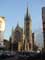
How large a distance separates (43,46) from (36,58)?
23 cm

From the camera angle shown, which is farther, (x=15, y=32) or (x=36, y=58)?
(x=15, y=32)

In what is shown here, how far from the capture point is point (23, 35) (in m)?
3.87

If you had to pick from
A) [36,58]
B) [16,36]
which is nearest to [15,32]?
[16,36]

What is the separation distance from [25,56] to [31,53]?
0.11 metres

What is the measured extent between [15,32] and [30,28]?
27 cm

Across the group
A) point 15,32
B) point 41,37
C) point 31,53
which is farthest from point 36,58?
point 15,32

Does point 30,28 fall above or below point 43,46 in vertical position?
above

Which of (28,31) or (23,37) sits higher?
(28,31)

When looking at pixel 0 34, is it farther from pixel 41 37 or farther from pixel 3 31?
pixel 41 37

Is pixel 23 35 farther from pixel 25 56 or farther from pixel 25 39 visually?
pixel 25 56

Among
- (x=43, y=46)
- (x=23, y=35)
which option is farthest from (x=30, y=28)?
(x=43, y=46)

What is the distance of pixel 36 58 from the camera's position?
3668mm

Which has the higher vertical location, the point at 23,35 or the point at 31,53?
the point at 23,35

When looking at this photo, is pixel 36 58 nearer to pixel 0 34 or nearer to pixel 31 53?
pixel 31 53
